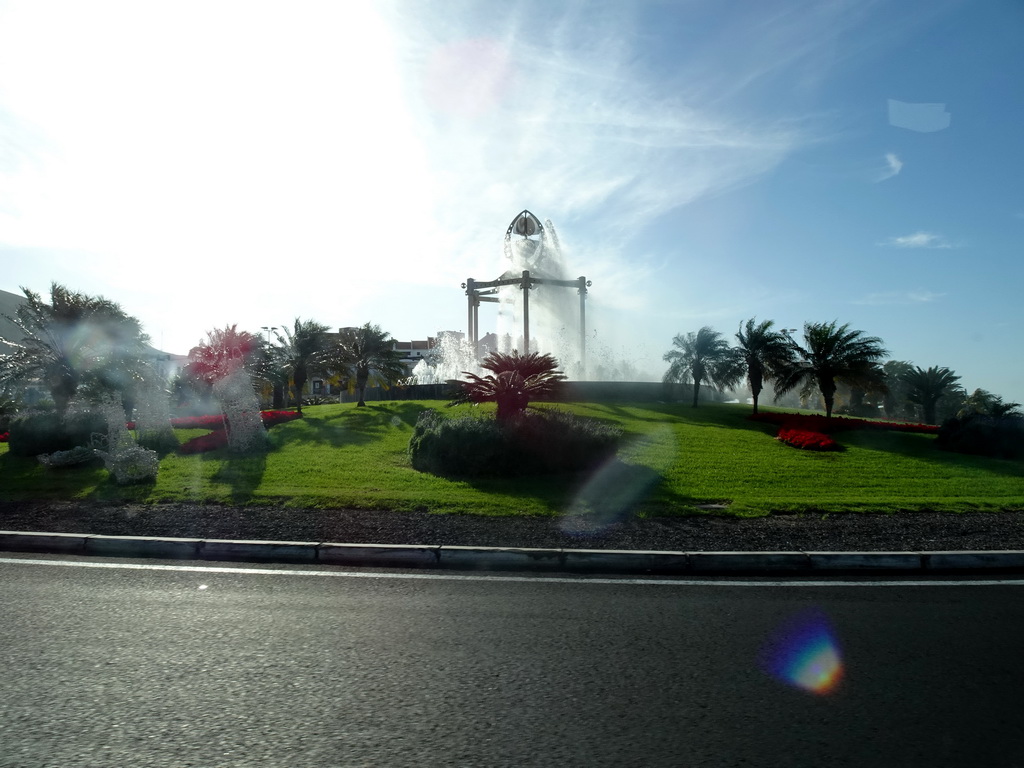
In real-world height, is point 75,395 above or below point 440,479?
above

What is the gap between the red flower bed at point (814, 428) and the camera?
19359mm

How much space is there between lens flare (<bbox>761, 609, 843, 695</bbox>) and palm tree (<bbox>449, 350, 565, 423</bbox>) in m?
11.2

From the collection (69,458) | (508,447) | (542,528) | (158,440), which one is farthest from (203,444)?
(542,528)

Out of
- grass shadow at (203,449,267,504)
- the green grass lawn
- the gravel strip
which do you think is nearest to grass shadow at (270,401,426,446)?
the green grass lawn

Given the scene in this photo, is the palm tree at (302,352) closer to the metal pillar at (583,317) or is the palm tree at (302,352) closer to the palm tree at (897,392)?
the metal pillar at (583,317)

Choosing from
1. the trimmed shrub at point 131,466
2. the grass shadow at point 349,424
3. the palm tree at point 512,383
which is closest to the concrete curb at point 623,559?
the trimmed shrub at point 131,466

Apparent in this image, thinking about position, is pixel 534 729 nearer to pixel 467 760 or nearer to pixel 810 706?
pixel 467 760

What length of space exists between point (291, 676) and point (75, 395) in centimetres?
1879

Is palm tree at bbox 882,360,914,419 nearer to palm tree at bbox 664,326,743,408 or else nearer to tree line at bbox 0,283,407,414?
palm tree at bbox 664,326,743,408

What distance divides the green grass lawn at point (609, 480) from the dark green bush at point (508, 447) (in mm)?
437

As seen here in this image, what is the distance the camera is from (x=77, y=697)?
12.3 ft

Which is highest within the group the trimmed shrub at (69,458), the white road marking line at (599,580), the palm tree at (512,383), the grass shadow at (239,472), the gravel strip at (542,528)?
the palm tree at (512,383)

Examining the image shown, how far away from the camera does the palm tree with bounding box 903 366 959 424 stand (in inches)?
1328

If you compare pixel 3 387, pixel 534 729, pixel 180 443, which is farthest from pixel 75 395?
pixel 534 729
